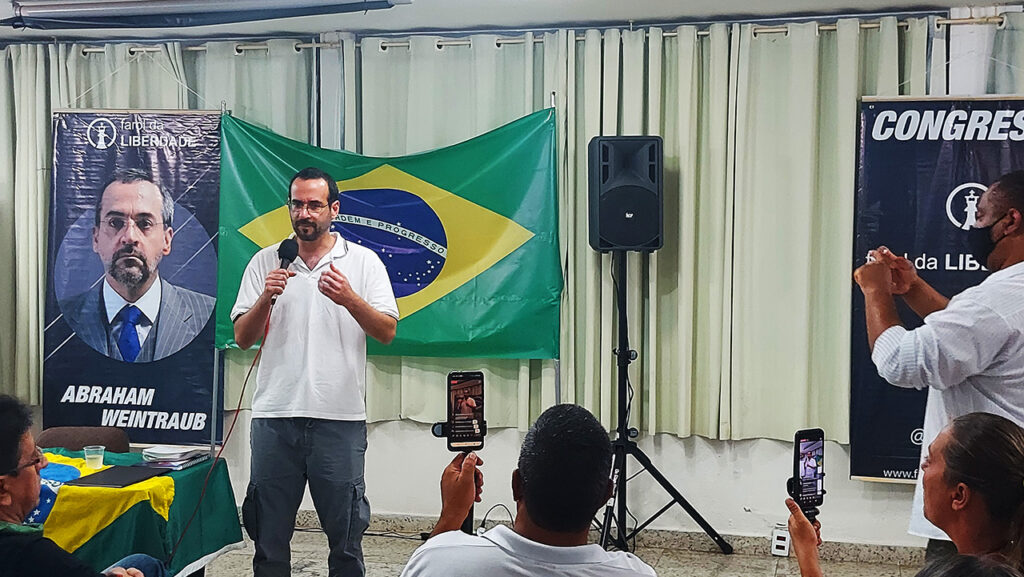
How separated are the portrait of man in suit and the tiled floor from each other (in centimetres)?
120

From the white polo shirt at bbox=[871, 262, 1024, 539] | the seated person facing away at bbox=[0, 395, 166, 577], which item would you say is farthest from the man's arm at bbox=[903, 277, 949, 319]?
the seated person facing away at bbox=[0, 395, 166, 577]

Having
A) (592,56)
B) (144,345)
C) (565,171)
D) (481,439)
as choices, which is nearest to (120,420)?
(144,345)

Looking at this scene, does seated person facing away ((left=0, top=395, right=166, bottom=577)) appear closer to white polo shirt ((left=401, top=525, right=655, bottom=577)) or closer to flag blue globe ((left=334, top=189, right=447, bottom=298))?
white polo shirt ((left=401, top=525, right=655, bottom=577))

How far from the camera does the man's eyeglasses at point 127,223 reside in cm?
522

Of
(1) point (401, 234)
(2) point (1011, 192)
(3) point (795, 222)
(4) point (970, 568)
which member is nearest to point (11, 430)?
(4) point (970, 568)

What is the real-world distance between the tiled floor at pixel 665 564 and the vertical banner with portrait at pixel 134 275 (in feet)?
2.64

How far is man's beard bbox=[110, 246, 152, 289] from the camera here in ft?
17.1

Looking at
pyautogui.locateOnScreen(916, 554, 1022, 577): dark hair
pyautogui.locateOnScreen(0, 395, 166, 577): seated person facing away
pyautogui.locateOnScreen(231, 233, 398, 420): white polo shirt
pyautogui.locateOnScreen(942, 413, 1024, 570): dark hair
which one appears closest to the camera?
pyautogui.locateOnScreen(916, 554, 1022, 577): dark hair

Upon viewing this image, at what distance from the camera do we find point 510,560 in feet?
5.42

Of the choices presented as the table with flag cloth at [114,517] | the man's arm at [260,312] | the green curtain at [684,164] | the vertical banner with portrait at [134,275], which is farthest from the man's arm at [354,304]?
the vertical banner with portrait at [134,275]

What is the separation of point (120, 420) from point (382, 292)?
7.52 feet

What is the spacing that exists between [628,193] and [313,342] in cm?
173

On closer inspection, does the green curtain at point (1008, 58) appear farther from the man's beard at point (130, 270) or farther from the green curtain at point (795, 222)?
the man's beard at point (130, 270)

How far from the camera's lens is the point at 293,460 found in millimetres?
3572
